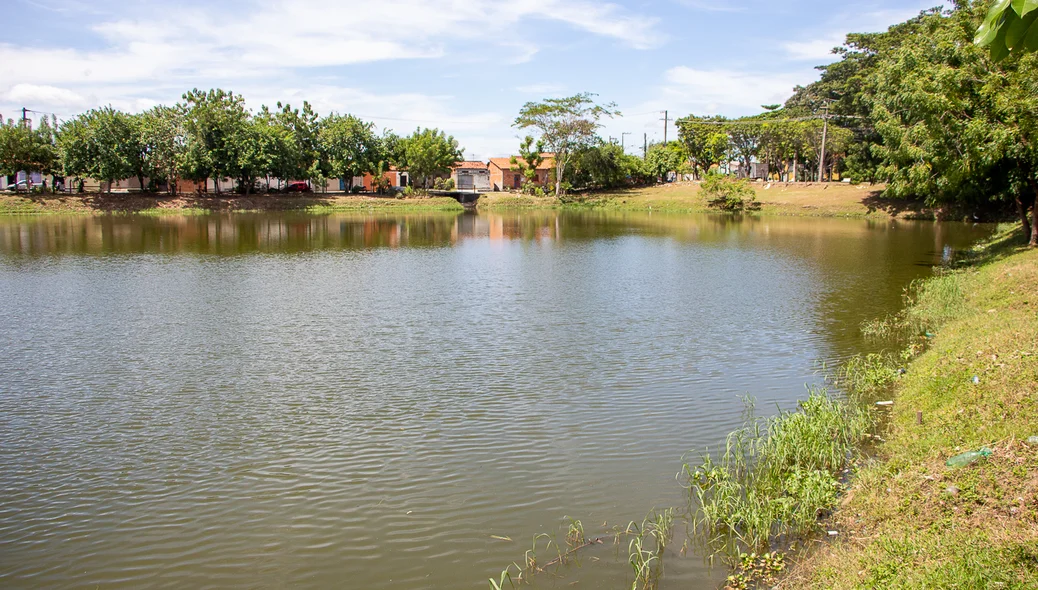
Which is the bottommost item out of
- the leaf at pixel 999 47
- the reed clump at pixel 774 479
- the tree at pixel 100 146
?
the reed clump at pixel 774 479

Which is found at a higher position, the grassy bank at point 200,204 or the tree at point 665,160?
the tree at point 665,160

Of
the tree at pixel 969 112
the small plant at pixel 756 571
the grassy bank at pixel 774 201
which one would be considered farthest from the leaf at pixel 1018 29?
the grassy bank at pixel 774 201

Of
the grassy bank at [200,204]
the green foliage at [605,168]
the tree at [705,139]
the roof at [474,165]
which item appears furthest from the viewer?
the roof at [474,165]

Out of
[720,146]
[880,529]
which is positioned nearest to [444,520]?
[880,529]

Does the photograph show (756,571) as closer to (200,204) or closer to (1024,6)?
(1024,6)

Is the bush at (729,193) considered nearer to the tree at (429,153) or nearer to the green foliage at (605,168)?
the green foliage at (605,168)

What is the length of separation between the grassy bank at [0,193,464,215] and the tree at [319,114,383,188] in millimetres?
2878

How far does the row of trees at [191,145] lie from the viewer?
57.8 meters

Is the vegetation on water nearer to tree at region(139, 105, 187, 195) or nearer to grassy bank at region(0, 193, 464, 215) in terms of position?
grassy bank at region(0, 193, 464, 215)

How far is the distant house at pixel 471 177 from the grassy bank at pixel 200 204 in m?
21.2

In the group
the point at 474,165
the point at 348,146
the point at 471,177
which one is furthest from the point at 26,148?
the point at 474,165

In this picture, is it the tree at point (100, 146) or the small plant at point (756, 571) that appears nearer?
the small plant at point (756, 571)

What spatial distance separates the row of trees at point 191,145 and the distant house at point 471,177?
23.8 meters

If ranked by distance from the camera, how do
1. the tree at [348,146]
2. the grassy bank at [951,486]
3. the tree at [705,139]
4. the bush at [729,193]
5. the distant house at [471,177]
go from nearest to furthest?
the grassy bank at [951,486], the bush at [729,193], the tree at [348,146], the tree at [705,139], the distant house at [471,177]
